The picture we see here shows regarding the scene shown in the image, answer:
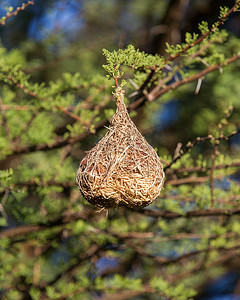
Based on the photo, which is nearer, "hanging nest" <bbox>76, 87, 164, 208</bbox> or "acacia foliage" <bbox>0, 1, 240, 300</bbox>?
"hanging nest" <bbox>76, 87, 164, 208</bbox>

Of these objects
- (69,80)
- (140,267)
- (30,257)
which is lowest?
(140,267)

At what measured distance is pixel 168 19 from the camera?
131 inches

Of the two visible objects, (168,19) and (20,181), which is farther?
(168,19)

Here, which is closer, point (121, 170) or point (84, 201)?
point (121, 170)

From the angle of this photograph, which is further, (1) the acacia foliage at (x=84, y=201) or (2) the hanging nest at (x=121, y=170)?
(1) the acacia foliage at (x=84, y=201)

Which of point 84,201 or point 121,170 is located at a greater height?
point 121,170

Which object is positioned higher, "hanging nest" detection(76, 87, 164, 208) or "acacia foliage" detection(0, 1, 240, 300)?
"hanging nest" detection(76, 87, 164, 208)

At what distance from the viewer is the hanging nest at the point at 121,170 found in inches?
65.8

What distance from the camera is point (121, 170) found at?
66.3 inches

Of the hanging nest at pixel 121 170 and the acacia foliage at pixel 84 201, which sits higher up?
the hanging nest at pixel 121 170

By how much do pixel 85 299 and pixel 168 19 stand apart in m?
2.39

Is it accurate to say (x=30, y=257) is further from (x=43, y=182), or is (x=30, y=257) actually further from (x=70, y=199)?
(x=43, y=182)

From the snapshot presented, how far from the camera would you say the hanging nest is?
1671mm

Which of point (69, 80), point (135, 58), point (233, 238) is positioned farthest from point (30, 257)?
point (135, 58)
